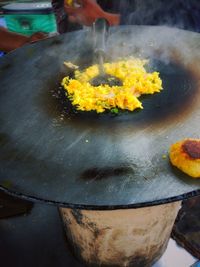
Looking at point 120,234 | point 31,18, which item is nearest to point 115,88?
point 120,234

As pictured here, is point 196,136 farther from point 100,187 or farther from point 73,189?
point 73,189

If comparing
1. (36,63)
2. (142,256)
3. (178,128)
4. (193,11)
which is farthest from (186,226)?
(193,11)

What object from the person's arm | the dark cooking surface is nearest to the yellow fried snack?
the dark cooking surface

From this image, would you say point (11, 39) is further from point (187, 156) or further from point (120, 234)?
point (187, 156)

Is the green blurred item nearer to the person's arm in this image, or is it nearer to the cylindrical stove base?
the person's arm

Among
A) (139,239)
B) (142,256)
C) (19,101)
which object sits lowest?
(142,256)
